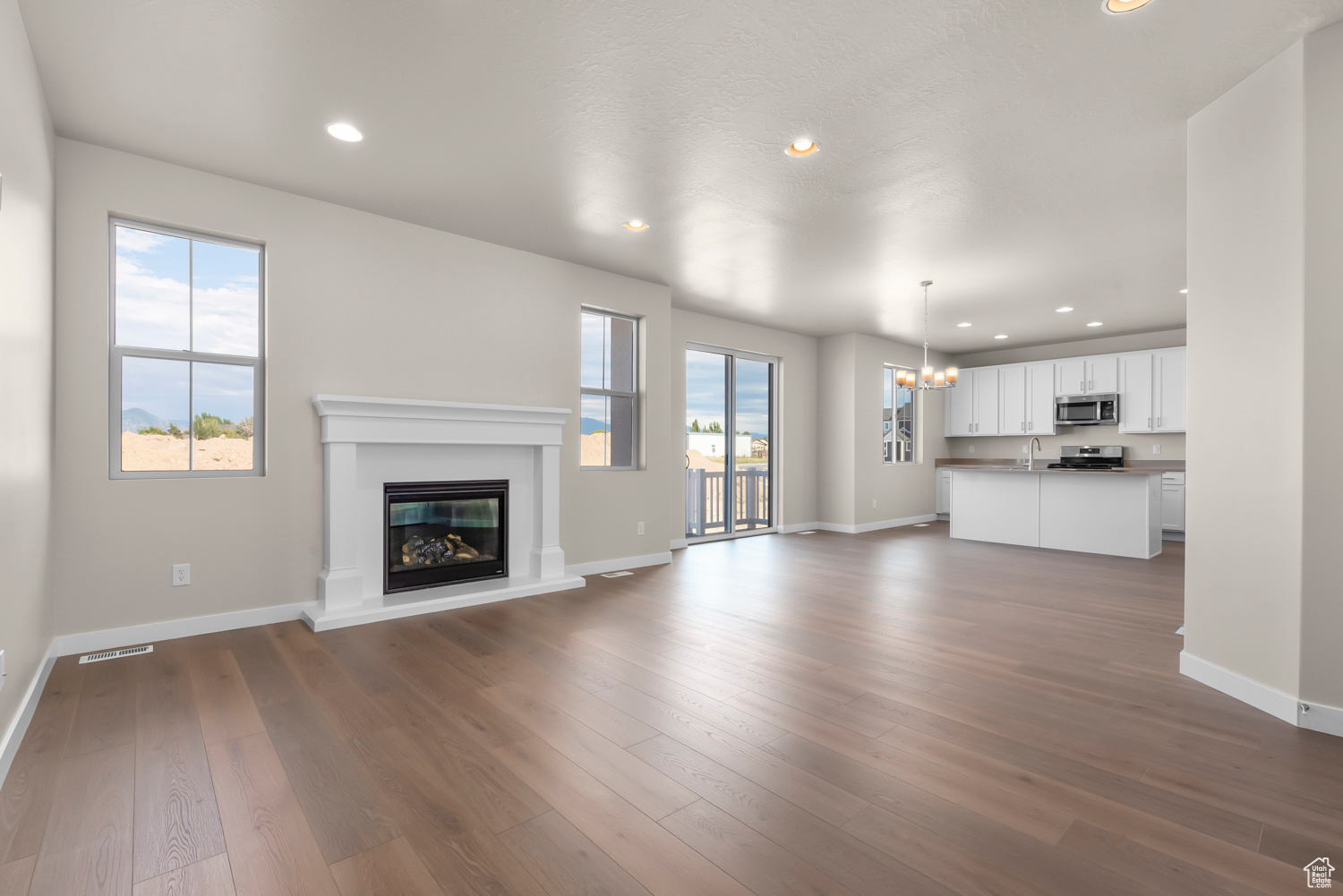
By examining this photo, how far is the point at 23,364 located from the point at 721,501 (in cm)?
610

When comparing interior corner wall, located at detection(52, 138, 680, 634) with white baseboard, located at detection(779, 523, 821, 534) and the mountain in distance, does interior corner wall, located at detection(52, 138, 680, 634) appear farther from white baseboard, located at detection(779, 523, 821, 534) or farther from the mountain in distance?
white baseboard, located at detection(779, 523, 821, 534)

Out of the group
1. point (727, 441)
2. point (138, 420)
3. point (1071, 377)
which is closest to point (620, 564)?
point (727, 441)

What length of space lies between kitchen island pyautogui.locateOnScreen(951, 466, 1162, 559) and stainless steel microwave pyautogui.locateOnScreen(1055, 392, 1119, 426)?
138cm

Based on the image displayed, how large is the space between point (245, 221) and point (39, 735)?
2750 millimetres

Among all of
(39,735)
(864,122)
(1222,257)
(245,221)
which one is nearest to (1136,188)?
(1222,257)

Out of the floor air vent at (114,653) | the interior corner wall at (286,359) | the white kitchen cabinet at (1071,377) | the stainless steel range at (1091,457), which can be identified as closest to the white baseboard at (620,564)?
the interior corner wall at (286,359)

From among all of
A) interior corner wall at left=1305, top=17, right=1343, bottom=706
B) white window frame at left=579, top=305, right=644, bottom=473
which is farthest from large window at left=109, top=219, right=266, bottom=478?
interior corner wall at left=1305, top=17, right=1343, bottom=706

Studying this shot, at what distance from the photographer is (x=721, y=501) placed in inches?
296

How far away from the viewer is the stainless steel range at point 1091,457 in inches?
292

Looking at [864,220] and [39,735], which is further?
[864,220]

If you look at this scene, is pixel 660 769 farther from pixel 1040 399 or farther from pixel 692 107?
pixel 1040 399

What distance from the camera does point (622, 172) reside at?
344cm

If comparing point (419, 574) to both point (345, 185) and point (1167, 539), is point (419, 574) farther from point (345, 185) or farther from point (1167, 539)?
point (1167, 539)

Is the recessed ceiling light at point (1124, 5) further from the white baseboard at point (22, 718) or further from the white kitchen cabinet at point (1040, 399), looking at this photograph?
the white kitchen cabinet at point (1040, 399)
